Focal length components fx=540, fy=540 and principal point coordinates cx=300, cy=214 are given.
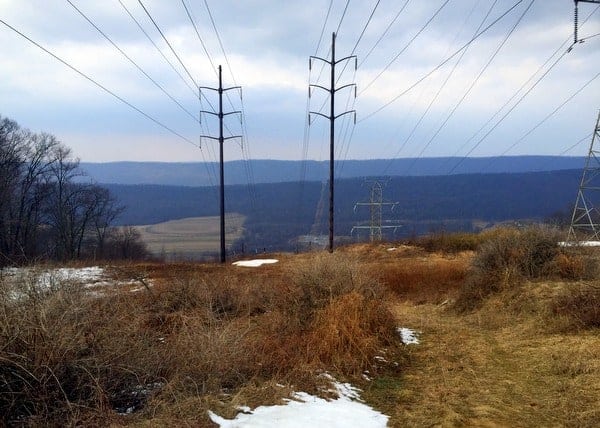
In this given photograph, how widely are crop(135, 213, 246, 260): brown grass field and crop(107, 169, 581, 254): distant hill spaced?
2771 millimetres

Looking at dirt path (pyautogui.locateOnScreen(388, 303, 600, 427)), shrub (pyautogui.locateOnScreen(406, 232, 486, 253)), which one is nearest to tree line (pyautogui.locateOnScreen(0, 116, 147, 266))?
shrub (pyautogui.locateOnScreen(406, 232, 486, 253))

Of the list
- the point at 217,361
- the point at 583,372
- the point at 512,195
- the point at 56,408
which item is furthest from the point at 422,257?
the point at 512,195

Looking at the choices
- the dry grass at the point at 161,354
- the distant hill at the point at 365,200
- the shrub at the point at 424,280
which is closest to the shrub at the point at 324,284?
the dry grass at the point at 161,354

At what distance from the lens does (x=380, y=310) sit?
947 cm

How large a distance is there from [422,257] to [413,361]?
815 inches

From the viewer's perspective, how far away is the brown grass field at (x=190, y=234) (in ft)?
291

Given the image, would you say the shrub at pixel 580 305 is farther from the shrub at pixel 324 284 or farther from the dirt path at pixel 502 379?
the shrub at pixel 324 284

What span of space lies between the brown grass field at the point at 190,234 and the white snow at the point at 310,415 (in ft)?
248

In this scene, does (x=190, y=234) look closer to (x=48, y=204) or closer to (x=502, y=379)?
(x=48, y=204)

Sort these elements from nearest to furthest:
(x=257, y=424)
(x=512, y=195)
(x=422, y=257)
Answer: (x=257, y=424) → (x=422, y=257) → (x=512, y=195)

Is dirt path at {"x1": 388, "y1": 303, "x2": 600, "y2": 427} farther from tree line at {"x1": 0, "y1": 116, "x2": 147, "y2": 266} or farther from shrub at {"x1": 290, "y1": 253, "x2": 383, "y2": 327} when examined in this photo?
tree line at {"x1": 0, "y1": 116, "x2": 147, "y2": 266}

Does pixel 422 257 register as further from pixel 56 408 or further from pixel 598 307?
pixel 56 408

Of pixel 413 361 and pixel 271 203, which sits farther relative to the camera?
pixel 271 203

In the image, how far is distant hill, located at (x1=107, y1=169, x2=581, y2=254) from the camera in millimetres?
86062
